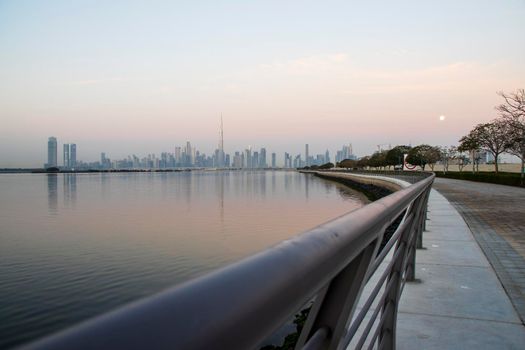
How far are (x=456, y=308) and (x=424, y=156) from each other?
306ft

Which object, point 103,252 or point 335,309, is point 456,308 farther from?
point 103,252

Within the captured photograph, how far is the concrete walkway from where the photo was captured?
3516mm

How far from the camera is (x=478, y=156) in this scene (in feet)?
273

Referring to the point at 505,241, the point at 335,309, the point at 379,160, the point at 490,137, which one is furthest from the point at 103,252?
the point at 379,160

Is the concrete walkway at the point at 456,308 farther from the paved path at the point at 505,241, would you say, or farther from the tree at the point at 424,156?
the tree at the point at 424,156

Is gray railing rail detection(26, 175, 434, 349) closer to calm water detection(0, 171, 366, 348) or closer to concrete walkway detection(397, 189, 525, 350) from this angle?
concrete walkway detection(397, 189, 525, 350)

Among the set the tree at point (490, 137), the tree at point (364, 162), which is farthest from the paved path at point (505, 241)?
the tree at point (364, 162)

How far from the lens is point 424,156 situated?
92062 millimetres

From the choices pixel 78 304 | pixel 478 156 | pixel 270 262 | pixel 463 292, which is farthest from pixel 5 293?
pixel 478 156

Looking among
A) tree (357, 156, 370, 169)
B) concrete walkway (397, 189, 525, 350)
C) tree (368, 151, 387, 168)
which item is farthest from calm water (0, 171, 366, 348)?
tree (357, 156, 370, 169)

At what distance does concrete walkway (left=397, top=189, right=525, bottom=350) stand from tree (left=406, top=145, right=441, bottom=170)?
89862mm

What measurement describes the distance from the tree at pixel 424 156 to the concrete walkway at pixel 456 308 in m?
89.9

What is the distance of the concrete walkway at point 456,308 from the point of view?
138 inches

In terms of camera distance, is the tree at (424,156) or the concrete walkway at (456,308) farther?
the tree at (424,156)
